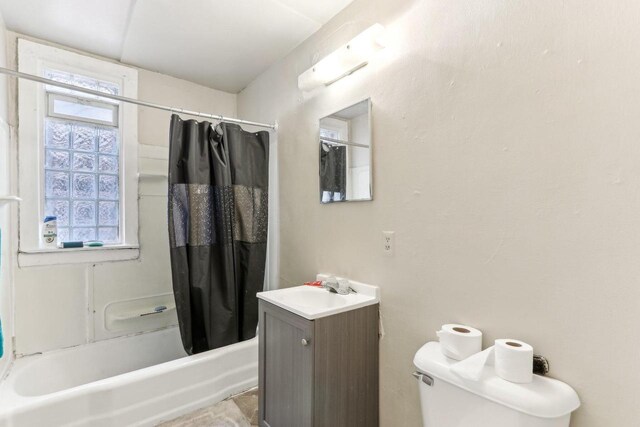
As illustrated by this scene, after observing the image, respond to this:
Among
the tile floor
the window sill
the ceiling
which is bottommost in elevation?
the tile floor

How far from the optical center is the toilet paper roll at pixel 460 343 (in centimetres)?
103

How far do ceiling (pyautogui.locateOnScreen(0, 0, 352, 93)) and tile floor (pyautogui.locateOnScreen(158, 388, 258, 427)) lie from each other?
7.51 feet

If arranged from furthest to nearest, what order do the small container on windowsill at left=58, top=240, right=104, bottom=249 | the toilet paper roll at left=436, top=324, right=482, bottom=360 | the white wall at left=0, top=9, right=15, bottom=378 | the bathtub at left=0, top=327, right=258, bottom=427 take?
the small container on windowsill at left=58, top=240, right=104, bottom=249
the white wall at left=0, top=9, right=15, bottom=378
the bathtub at left=0, top=327, right=258, bottom=427
the toilet paper roll at left=436, top=324, right=482, bottom=360

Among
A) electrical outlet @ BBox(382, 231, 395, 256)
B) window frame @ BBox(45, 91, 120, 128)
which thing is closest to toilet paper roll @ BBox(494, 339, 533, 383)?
electrical outlet @ BBox(382, 231, 395, 256)

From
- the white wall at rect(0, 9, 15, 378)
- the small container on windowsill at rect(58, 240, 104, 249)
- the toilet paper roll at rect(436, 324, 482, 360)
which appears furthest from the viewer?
the small container on windowsill at rect(58, 240, 104, 249)

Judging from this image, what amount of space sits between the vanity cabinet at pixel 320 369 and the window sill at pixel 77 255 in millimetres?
1318

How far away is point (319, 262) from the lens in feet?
6.11

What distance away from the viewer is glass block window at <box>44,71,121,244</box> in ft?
6.68

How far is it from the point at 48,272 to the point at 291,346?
175cm

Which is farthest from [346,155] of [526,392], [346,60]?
[526,392]

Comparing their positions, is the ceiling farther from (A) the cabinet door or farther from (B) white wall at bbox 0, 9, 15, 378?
(A) the cabinet door

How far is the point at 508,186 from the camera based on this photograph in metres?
1.03

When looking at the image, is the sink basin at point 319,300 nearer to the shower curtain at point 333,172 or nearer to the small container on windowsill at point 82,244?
the shower curtain at point 333,172

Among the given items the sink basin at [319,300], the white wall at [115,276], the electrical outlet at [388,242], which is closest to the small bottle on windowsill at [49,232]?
the white wall at [115,276]
